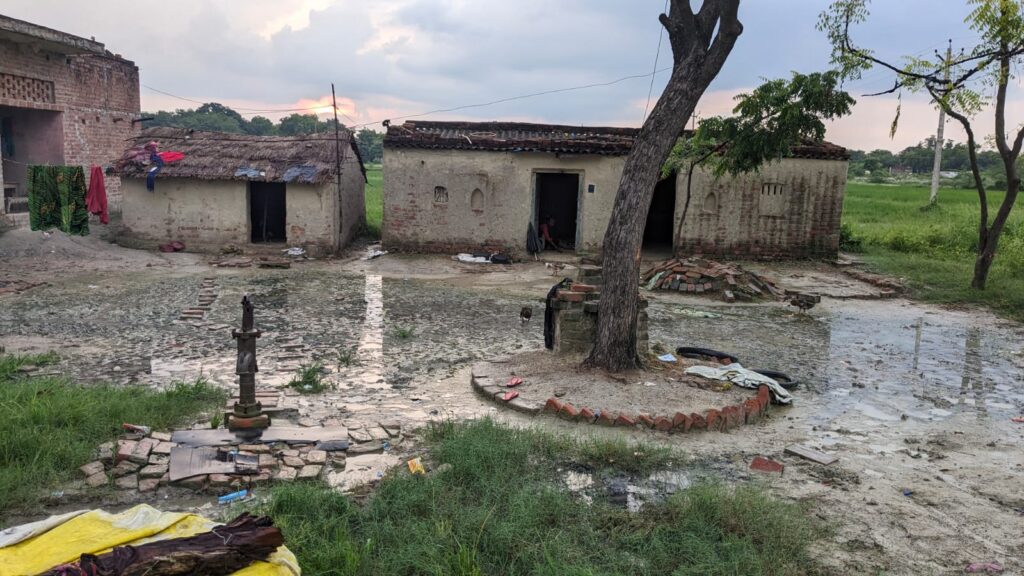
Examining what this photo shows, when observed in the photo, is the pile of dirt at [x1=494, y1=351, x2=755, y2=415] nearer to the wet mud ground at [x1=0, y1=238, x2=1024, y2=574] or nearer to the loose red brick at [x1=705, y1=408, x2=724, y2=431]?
the loose red brick at [x1=705, y1=408, x2=724, y2=431]

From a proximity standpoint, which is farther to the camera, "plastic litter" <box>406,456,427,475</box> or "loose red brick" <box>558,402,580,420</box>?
A: "loose red brick" <box>558,402,580,420</box>

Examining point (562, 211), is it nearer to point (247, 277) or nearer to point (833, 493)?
point (247, 277)

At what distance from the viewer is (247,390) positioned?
5520 mm

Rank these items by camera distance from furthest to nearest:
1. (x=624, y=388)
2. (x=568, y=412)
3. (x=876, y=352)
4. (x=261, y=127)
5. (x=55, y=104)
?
1. (x=261, y=127)
2. (x=55, y=104)
3. (x=876, y=352)
4. (x=624, y=388)
5. (x=568, y=412)

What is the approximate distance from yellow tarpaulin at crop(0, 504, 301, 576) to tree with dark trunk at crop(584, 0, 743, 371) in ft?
14.5

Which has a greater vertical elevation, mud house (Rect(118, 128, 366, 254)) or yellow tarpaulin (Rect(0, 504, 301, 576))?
mud house (Rect(118, 128, 366, 254))

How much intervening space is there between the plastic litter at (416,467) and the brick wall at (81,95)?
622 inches

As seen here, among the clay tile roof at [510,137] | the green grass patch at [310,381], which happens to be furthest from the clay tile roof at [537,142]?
the green grass patch at [310,381]

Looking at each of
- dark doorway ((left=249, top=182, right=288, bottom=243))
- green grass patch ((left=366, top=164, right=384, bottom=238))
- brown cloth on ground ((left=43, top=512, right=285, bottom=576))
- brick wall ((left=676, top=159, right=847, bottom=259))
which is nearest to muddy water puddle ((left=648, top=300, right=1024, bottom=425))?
brown cloth on ground ((left=43, top=512, right=285, bottom=576))

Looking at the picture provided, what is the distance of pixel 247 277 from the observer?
14.0 m

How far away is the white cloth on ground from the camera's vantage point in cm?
702

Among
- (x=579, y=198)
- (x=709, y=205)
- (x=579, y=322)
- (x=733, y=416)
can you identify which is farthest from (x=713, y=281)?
(x=733, y=416)

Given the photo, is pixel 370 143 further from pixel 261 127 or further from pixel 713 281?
pixel 713 281

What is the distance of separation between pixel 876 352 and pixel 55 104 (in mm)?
18774
